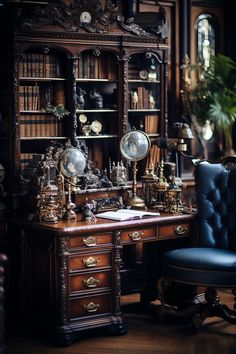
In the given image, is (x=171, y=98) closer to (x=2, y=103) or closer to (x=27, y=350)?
(x=2, y=103)

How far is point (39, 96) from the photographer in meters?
6.86

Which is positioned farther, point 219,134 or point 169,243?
point 219,134

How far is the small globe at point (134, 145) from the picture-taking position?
21.6 ft

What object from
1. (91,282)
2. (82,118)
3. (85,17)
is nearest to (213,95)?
(82,118)

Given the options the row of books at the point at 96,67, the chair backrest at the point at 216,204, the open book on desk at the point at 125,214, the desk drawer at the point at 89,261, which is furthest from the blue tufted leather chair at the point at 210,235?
the row of books at the point at 96,67

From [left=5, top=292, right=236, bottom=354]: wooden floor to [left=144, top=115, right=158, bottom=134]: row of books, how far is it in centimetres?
206

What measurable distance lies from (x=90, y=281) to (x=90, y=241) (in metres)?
0.31

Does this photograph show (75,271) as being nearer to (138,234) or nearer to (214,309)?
(138,234)

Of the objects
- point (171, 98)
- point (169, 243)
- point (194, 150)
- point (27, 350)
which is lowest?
point (27, 350)

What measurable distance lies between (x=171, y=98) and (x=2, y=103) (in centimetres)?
233

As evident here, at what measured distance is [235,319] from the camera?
19.7 feet

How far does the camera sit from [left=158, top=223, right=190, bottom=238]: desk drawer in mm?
6148

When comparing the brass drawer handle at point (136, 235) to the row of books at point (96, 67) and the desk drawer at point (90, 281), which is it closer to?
the desk drawer at point (90, 281)

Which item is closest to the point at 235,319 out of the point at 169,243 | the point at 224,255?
the point at 224,255
